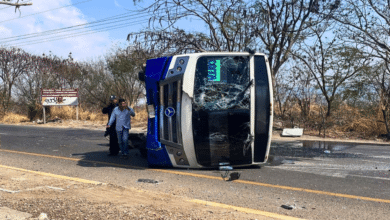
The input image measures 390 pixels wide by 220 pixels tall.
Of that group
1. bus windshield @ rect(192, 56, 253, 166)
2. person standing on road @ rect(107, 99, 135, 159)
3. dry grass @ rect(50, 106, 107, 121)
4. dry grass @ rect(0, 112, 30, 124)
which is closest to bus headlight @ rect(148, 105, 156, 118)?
bus windshield @ rect(192, 56, 253, 166)

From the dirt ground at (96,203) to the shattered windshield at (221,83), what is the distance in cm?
236

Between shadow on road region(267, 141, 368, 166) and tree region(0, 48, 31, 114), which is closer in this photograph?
shadow on road region(267, 141, 368, 166)

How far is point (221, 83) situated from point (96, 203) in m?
3.56

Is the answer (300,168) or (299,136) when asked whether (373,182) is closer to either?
(300,168)

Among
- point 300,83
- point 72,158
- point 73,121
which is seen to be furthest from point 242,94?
point 73,121

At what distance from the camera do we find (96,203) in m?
5.03

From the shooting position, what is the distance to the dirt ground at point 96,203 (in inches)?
178

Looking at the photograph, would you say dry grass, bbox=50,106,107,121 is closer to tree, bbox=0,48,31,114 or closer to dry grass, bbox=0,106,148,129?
dry grass, bbox=0,106,148,129

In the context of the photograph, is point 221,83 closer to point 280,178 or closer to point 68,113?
point 280,178

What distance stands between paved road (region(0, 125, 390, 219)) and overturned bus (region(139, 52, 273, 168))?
1.46 ft

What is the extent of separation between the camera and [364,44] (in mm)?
17188

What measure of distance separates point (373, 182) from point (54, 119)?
84.9ft

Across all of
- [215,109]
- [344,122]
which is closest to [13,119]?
[344,122]

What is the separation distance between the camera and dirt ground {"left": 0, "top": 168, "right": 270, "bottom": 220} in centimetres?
452
